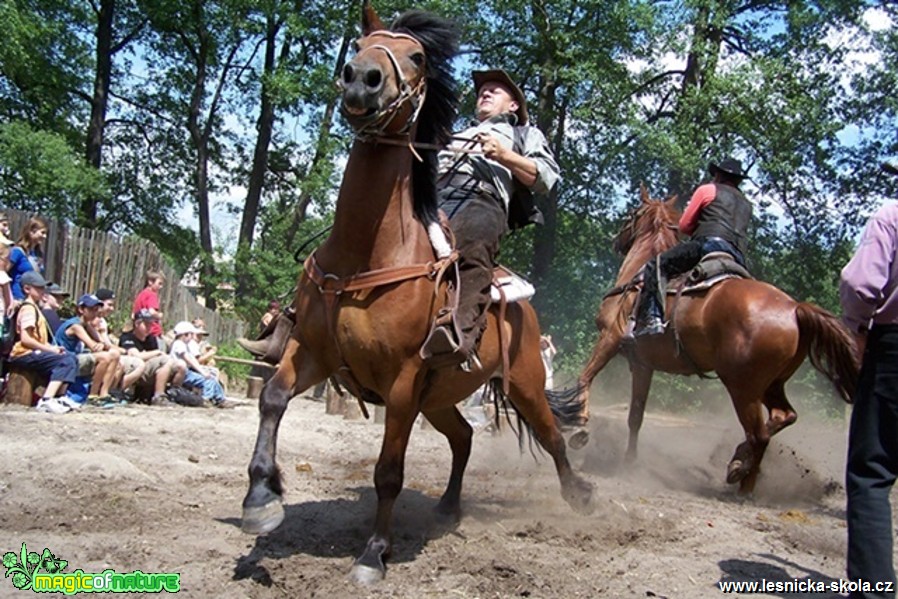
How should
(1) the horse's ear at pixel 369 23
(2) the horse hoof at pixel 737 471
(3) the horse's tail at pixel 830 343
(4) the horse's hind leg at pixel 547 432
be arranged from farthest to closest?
(2) the horse hoof at pixel 737 471, (3) the horse's tail at pixel 830 343, (4) the horse's hind leg at pixel 547 432, (1) the horse's ear at pixel 369 23

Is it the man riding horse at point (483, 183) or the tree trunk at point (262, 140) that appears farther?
the tree trunk at point (262, 140)

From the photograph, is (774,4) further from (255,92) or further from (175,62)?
(175,62)

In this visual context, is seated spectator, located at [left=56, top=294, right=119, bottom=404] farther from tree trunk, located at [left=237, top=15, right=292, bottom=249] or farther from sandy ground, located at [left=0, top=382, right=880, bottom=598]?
tree trunk, located at [left=237, top=15, right=292, bottom=249]

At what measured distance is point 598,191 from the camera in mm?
21828

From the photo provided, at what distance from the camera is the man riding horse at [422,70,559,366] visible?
187 inches

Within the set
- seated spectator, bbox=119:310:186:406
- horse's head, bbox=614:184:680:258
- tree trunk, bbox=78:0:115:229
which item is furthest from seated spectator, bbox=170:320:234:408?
tree trunk, bbox=78:0:115:229

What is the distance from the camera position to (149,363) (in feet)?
35.1

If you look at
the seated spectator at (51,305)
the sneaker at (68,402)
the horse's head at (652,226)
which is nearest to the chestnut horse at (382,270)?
the sneaker at (68,402)

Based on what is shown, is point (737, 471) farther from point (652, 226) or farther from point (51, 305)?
point (51, 305)

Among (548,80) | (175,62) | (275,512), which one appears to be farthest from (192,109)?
(275,512)

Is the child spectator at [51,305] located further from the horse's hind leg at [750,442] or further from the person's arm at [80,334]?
the horse's hind leg at [750,442]

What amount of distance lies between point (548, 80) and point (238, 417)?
45.1 feet

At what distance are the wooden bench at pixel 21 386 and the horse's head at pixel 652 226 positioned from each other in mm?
7084

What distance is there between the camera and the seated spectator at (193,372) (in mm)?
11344
